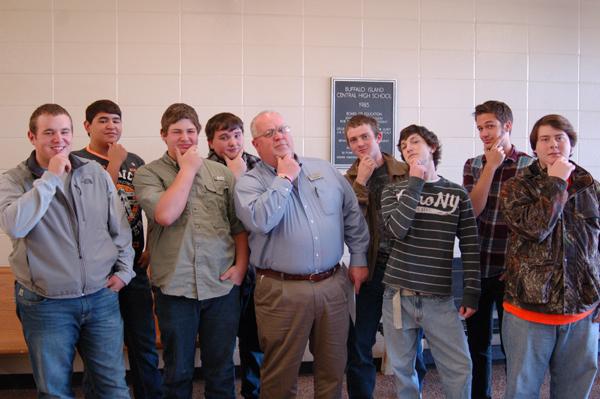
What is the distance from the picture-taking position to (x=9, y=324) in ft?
9.76

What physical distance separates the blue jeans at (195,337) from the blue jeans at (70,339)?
19 cm

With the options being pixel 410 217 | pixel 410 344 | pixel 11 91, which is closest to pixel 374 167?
pixel 410 217

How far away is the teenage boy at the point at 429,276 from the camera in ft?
6.82

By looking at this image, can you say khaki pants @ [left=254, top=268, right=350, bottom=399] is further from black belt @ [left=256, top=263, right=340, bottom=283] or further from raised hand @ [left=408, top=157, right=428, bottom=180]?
raised hand @ [left=408, top=157, right=428, bottom=180]

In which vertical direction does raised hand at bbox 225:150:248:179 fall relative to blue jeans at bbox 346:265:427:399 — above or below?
above

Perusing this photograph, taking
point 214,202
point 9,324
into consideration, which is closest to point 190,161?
point 214,202

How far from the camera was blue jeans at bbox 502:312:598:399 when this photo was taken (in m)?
1.97

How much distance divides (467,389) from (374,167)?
1.06m

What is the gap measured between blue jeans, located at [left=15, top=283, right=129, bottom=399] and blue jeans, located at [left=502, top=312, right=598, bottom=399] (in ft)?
5.33

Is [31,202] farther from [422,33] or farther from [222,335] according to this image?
[422,33]

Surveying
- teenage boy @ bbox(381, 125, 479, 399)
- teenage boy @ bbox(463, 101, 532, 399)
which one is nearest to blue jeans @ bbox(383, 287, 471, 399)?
teenage boy @ bbox(381, 125, 479, 399)

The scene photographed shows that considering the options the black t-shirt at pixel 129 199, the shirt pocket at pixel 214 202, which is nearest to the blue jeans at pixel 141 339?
the black t-shirt at pixel 129 199

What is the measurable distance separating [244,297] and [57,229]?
101cm

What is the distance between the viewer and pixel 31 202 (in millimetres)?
1817
